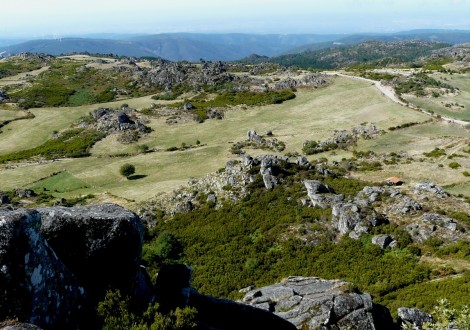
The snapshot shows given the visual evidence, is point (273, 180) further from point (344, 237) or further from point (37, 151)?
point (37, 151)

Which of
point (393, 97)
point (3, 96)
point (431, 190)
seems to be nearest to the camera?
point (431, 190)

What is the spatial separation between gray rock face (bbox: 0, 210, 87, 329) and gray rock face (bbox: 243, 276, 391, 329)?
12730 mm

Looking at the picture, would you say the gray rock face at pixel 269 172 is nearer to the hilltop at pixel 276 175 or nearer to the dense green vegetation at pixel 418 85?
the hilltop at pixel 276 175

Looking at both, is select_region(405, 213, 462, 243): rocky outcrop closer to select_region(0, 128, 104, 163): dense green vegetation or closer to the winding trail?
the winding trail

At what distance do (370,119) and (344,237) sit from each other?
241 ft

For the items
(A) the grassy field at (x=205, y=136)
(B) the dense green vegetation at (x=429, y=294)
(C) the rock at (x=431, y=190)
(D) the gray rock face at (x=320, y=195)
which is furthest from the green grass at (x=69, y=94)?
(B) the dense green vegetation at (x=429, y=294)

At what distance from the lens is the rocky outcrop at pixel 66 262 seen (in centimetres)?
1325

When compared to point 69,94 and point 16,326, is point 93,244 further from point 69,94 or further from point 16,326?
point 69,94

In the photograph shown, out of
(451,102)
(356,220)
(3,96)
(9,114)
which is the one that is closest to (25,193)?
(356,220)

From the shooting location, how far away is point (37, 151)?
379 feet

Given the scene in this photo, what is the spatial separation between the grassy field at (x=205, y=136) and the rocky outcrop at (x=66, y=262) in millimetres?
52821

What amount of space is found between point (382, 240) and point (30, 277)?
1281 inches

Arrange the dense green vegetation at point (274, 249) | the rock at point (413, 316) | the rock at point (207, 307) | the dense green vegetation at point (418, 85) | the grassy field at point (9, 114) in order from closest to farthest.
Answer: the rock at point (207, 307) < the rock at point (413, 316) < the dense green vegetation at point (274, 249) < the dense green vegetation at point (418, 85) < the grassy field at point (9, 114)

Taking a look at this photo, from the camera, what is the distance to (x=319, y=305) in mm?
23156
